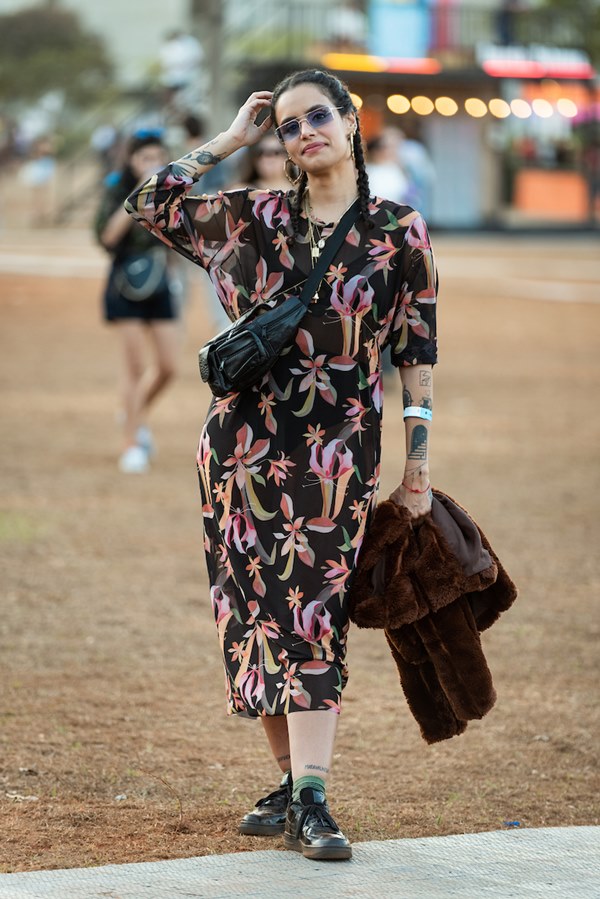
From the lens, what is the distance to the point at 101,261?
26016 mm

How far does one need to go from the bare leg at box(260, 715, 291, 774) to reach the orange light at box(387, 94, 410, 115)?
34044mm

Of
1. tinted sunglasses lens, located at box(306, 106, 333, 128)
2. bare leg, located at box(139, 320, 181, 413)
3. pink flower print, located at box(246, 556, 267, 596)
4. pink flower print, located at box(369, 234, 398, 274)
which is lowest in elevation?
bare leg, located at box(139, 320, 181, 413)

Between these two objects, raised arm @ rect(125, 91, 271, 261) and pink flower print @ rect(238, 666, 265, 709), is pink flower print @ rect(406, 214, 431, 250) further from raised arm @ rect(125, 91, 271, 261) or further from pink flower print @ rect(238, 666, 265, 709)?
pink flower print @ rect(238, 666, 265, 709)

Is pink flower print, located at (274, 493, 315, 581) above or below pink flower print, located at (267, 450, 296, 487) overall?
below

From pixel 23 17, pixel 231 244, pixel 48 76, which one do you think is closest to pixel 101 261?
pixel 231 244

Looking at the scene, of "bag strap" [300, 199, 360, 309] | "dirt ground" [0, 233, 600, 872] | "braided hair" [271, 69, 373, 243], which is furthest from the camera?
"dirt ground" [0, 233, 600, 872]

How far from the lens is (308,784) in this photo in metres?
3.79

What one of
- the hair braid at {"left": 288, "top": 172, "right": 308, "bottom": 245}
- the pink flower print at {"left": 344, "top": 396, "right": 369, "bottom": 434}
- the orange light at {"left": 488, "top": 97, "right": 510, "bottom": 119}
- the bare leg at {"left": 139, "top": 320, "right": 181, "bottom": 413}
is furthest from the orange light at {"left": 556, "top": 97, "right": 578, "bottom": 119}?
the pink flower print at {"left": 344, "top": 396, "right": 369, "bottom": 434}

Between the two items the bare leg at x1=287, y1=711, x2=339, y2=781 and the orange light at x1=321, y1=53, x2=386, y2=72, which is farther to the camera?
the orange light at x1=321, y1=53, x2=386, y2=72

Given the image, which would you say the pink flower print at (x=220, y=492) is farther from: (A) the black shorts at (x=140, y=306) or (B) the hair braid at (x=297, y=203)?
(A) the black shorts at (x=140, y=306)

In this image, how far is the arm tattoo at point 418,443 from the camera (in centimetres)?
396

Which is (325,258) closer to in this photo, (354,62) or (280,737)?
(280,737)

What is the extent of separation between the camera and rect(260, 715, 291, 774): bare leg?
4.01 meters

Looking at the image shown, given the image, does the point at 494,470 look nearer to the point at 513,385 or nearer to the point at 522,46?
the point at 513,385
